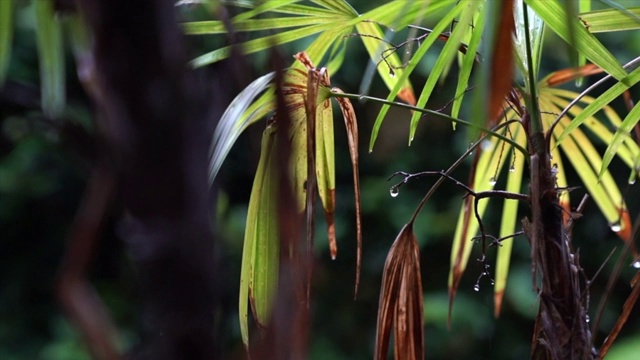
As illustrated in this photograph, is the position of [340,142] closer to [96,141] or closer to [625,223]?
[625,223]

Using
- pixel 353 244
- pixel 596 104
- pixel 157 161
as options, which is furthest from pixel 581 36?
pixel 353 244

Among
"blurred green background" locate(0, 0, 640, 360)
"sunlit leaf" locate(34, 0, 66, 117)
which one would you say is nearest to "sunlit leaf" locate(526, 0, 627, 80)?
"sunlit leaf" locate(34, 0, 66, 117)

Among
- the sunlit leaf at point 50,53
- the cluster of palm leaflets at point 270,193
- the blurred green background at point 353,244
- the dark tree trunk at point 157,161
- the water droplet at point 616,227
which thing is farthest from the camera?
the blurred green background at point 353,244

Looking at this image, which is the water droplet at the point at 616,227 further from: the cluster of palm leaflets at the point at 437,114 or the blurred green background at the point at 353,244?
the blurred green background at the point at 353,244

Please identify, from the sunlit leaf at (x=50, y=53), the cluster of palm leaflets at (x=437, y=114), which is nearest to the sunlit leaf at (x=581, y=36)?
the cluster of palm leaflets at (x=437, y=114)

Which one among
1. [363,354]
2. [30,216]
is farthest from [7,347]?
[363,354]

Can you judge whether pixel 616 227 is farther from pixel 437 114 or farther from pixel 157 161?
pixel 157 161
